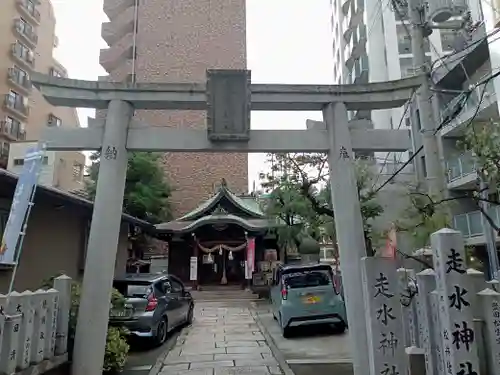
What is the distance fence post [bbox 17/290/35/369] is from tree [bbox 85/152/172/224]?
22.9 meters

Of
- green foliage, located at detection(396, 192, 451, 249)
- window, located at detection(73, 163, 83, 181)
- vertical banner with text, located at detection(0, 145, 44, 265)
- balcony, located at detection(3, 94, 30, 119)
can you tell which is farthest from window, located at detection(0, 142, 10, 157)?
green foliage, located at detection(396, 192, 451, 249)

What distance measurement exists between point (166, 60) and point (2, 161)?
15419 millimetres

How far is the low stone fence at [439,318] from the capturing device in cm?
440

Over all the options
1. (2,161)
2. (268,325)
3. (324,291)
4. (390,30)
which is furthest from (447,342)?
(2,161)

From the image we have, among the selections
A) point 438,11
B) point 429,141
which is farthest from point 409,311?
point 438,11

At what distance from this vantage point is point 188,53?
37.8 m

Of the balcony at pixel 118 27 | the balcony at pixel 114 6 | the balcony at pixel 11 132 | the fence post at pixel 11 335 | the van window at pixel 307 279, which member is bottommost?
the fence post at pixel 11 335

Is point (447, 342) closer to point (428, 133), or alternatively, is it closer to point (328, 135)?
point (328, 135)

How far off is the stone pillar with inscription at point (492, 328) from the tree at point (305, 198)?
8840 mm

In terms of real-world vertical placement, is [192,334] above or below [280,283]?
below

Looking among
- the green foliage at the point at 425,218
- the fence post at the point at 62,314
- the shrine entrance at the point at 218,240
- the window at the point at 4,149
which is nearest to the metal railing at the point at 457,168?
the shrine entrance at the point at 218,240

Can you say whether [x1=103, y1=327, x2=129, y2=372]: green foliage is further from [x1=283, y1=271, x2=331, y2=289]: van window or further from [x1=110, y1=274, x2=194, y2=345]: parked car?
[x1=283, y1=271, x2=331, y2=289]: van window

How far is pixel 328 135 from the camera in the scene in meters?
7.20

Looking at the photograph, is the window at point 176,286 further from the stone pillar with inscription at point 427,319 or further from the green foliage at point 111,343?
the stone pillar with inscription at point 427,319
